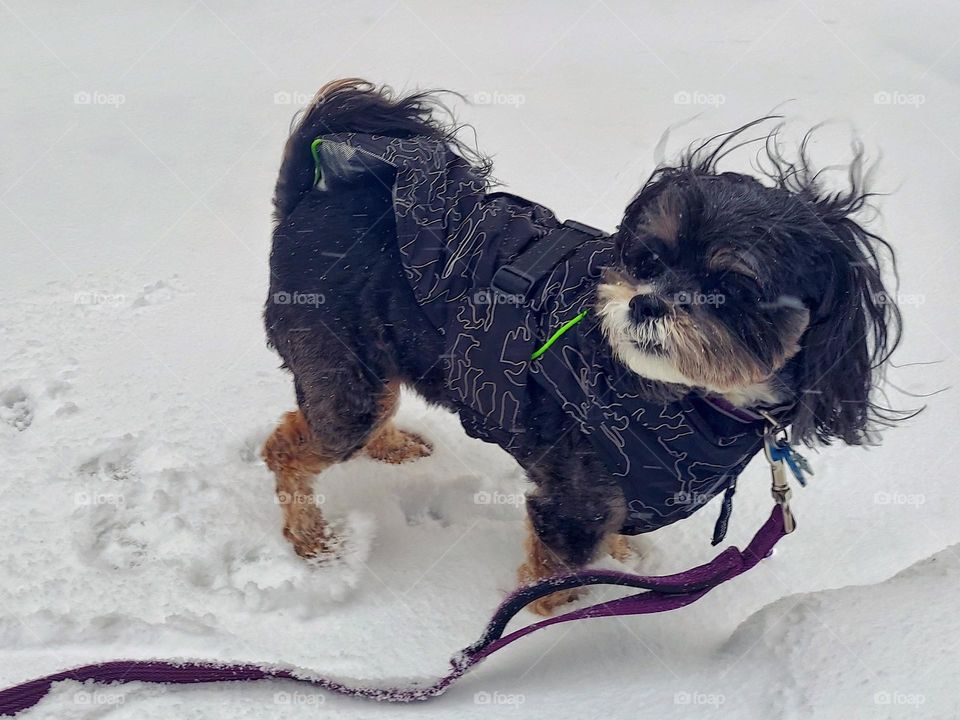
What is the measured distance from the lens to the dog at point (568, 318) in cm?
201

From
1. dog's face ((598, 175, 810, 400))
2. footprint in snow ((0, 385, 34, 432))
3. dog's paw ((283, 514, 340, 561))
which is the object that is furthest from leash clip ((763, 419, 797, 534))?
footprint in snow ((0, 385, 34, 432))

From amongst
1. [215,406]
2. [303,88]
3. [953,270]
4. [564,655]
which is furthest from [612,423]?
[303,88]

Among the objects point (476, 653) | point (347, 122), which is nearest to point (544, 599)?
point (476, 653)

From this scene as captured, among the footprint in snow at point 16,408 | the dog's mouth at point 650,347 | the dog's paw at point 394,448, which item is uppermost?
the dog's mouth at point 650,347

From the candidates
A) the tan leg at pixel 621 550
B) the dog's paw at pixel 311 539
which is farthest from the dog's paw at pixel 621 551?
the dog's paw at pixel 311 539

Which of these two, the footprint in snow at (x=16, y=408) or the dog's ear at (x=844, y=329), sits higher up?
the dog's ear at (x=844, y=329)

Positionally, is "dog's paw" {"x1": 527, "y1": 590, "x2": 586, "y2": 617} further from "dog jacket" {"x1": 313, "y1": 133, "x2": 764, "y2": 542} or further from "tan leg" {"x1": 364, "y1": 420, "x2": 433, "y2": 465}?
"tan leg" {"x1": 364, "y1": 420, "x2": 433, "y2": 465}

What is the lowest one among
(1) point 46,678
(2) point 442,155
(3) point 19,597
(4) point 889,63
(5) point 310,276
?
(3) point 19,597

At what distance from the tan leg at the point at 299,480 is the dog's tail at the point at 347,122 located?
2.81 ft

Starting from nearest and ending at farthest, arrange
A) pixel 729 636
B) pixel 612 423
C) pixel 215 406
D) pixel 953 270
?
pixel 612 423 → pixel 729 636 → pixel 215 406 → pixel 953 270

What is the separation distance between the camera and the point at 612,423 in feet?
7.68

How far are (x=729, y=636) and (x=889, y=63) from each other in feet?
18.2

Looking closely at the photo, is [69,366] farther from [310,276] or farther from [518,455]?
[518,455]

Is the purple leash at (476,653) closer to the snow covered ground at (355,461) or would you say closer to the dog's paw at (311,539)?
the snow covered ground at (355,461)
